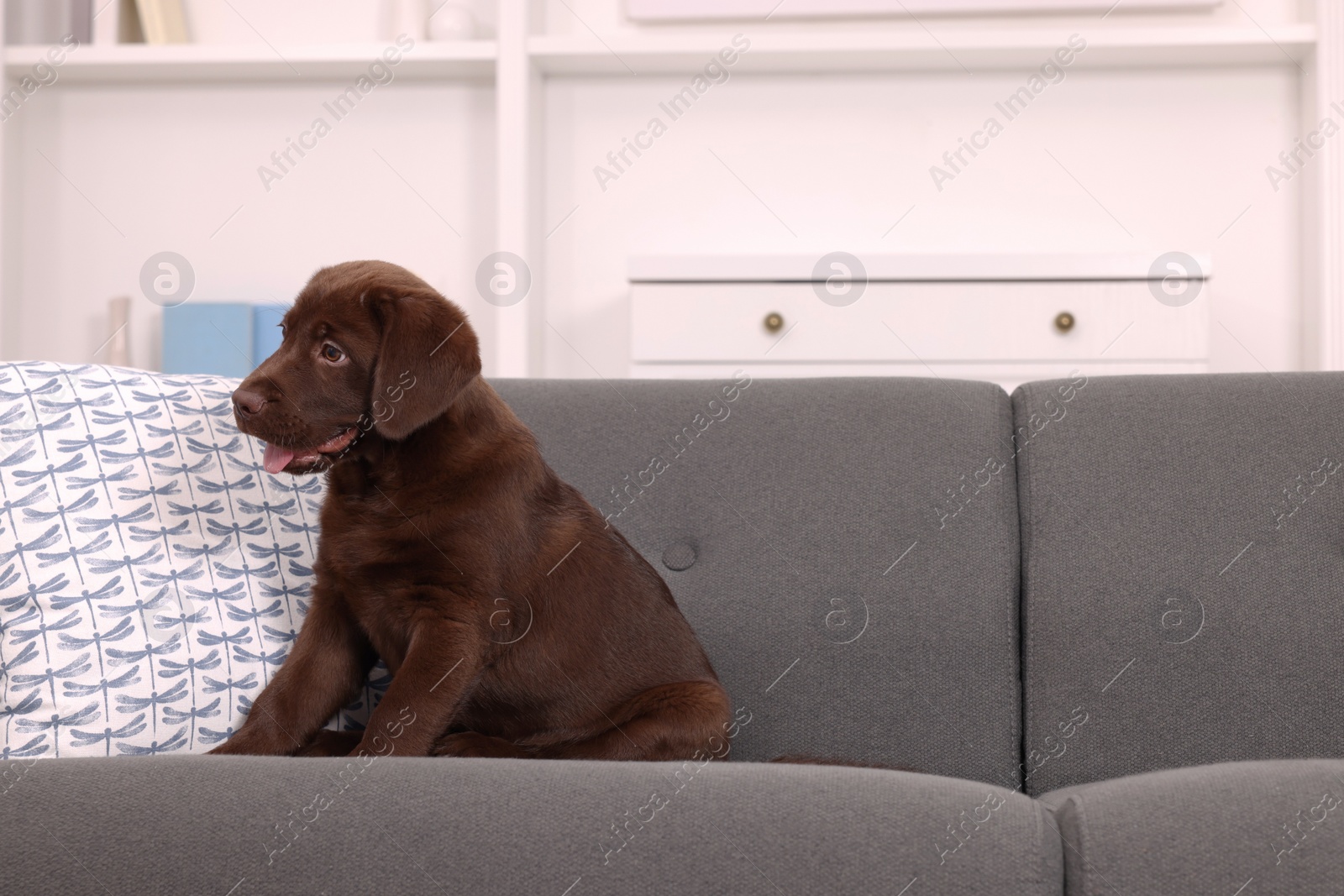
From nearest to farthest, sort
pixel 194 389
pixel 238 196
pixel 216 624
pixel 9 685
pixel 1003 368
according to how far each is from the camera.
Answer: pixel 9 685 → pixel 216 624 → pixel 194 389 → pixel 1003 368 → pixel 238 196

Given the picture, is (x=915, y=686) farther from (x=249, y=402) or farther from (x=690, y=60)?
(x=690, y=60)

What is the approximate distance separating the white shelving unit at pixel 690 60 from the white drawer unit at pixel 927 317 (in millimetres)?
495

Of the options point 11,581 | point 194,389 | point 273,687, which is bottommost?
point 273,687

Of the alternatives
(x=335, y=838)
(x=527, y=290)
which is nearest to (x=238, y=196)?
(x=527, y=290)

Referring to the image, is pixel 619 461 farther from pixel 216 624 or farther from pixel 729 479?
pixel 216 624

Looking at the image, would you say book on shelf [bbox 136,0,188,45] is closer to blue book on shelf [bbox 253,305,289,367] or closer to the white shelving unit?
the white shelving unit

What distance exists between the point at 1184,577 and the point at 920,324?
1.49 m

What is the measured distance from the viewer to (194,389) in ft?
4.56

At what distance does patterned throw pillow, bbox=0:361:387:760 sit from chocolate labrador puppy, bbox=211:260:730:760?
10cm

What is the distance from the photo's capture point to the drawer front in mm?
2740

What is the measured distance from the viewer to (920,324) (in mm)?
2816

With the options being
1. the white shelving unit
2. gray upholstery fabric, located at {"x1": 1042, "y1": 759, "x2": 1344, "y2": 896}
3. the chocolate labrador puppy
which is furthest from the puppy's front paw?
the white shelving unit

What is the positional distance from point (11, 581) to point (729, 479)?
870 millimetres

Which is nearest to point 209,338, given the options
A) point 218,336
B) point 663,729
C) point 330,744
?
point 218,336
